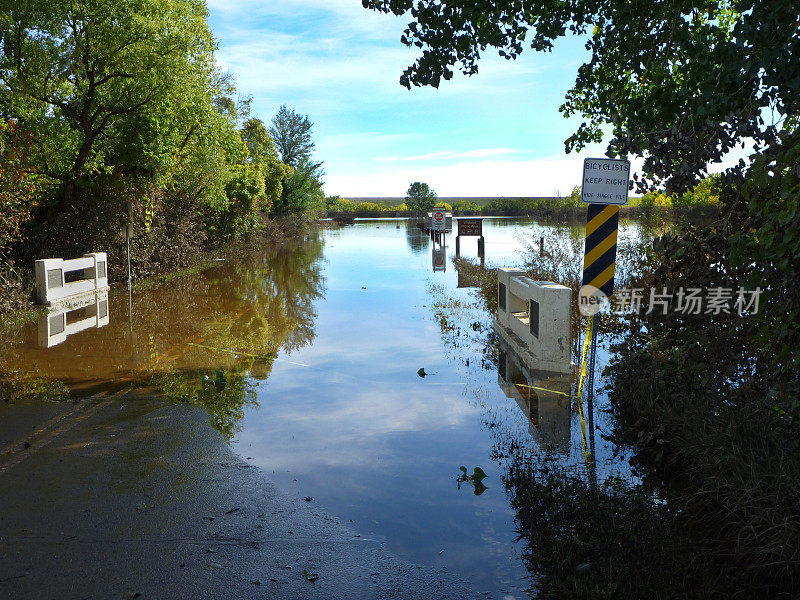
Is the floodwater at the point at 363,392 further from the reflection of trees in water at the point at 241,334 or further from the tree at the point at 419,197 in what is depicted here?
the tree at the point at 419,197

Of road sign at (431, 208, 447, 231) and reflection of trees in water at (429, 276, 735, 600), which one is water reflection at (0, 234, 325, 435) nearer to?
reflection of trees in water at (429, 276, 735, 600)

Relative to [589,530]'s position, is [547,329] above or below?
above

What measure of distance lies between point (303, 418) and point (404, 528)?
264 cm

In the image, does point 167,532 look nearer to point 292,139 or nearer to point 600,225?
point 600,225

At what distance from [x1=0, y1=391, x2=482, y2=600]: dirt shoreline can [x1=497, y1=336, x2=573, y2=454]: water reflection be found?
2528 millimetres

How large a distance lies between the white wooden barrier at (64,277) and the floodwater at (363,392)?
0.93m

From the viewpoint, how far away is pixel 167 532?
428 centimetres

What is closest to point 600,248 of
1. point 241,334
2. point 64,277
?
point 241,334

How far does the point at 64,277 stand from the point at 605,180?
1353cm

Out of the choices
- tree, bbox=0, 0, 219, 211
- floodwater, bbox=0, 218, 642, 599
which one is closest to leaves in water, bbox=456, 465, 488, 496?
floodwater, bbox=0, 218, 642, 599

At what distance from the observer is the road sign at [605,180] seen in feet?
Result: 22.6

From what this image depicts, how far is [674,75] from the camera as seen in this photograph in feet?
26.2

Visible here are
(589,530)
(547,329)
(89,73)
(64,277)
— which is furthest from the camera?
(89,73)

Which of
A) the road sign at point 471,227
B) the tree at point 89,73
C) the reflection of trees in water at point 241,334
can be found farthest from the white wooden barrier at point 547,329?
the road sign at point 471,227
